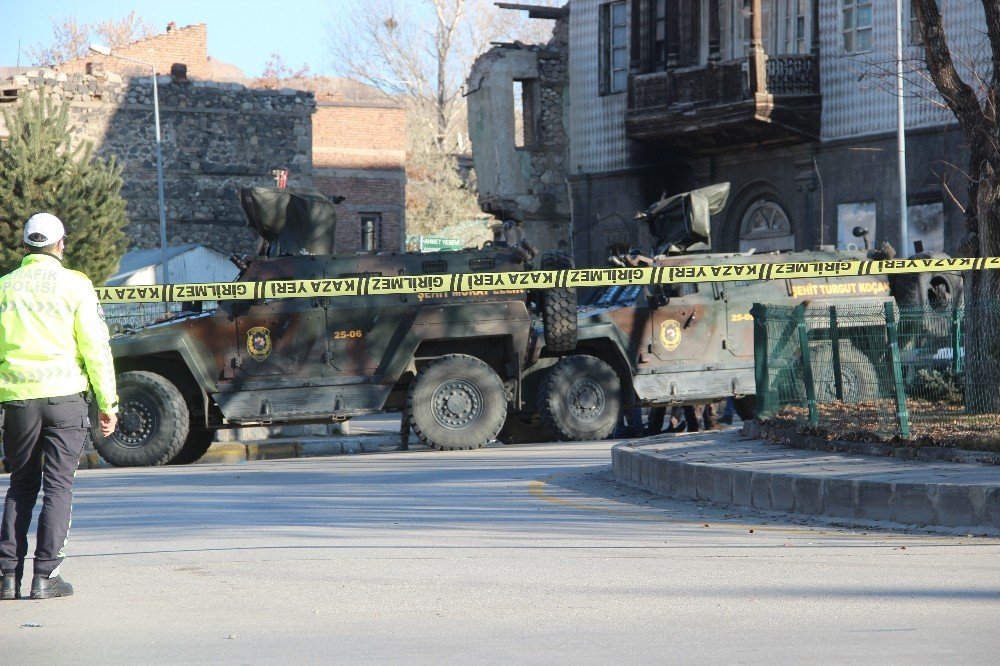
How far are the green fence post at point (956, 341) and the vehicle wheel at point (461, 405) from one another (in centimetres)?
569

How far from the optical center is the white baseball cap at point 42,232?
7.19m

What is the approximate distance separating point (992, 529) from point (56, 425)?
5537 millimetres

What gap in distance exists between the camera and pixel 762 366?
13930 mm

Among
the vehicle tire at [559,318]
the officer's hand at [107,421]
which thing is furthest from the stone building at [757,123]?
the officer's hand at [107,421]

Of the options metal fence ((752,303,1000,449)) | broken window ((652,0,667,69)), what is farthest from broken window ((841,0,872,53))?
metal fence ((752,303,1000,449))

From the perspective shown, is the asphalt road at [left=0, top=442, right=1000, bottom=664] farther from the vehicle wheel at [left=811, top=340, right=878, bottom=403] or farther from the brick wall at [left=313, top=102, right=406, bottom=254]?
the brick wall at [left=313, top=102, right=406, bottom=254]

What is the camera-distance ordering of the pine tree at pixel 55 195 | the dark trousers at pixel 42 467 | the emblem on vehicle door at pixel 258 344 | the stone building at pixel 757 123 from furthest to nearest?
the pine tree at pixel 55 195 < the stone building at pixel 757 123 < the emblem on vehicle door at pixel 258 344 < the dark trousers at pixel 42 467

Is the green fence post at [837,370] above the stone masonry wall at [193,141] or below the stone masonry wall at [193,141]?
below

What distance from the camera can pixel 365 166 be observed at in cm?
5469

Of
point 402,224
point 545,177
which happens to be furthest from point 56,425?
point 402,224

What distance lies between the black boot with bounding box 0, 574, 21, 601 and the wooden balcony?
2489 cm

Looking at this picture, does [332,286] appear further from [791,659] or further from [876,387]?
[791,659]

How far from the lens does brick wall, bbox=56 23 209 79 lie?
5166 centimetres

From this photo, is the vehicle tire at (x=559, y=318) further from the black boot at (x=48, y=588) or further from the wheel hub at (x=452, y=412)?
the black boot at (x=48, y=588)
